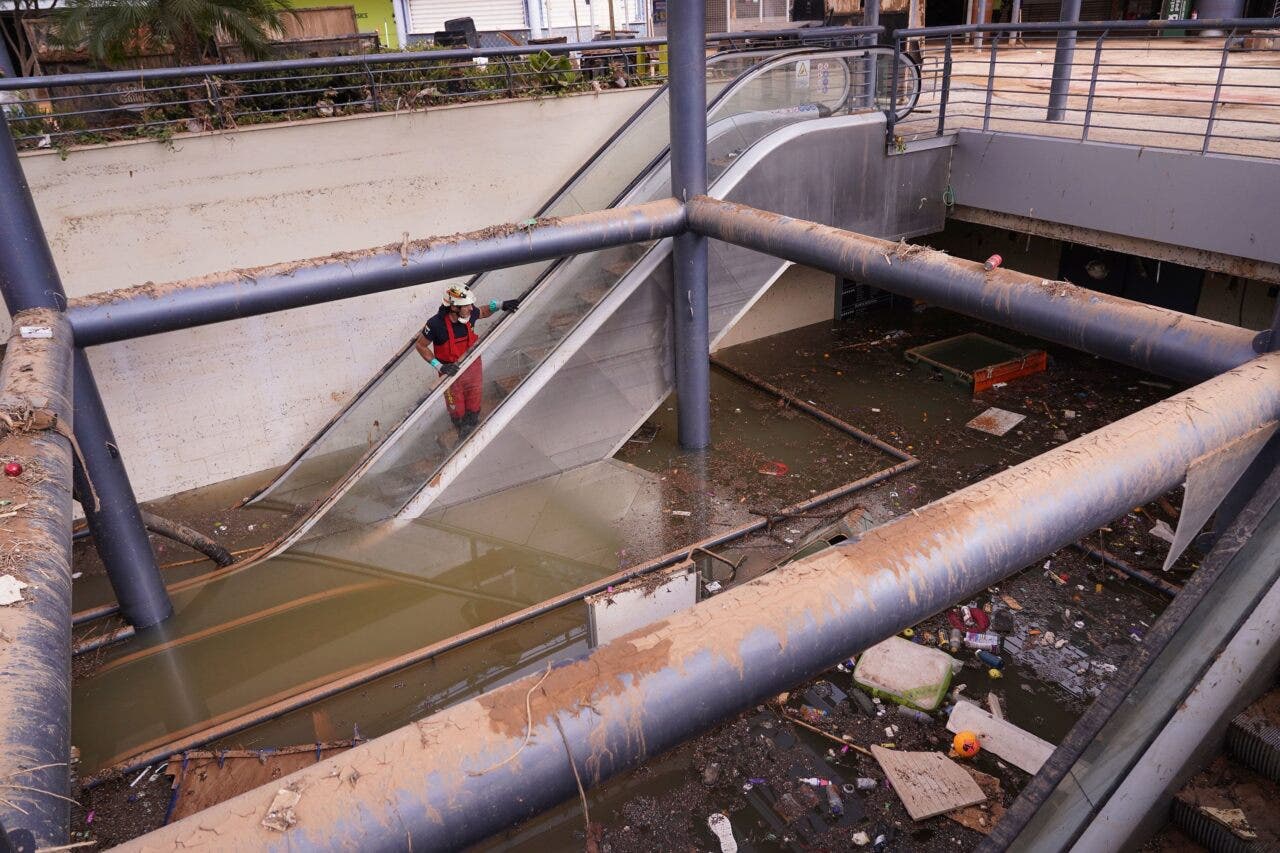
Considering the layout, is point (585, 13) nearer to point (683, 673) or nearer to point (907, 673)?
point (907, 673)

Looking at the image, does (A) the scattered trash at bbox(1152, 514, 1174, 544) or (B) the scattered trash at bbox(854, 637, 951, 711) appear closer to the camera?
(B) the scattered trash at bbox(854, 637, 951, 711)

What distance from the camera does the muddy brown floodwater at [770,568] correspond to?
4.27 meters

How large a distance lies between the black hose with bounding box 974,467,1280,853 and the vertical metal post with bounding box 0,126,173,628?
12.7 ft

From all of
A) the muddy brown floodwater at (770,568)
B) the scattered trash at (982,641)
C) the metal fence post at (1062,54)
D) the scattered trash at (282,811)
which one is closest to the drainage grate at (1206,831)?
the muddy brown floodwater at (770,568)

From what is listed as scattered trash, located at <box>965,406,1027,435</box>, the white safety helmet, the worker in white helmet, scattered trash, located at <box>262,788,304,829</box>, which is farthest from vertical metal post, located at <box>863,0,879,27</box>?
scattered trash, located at <box>262,788,304,829</box>

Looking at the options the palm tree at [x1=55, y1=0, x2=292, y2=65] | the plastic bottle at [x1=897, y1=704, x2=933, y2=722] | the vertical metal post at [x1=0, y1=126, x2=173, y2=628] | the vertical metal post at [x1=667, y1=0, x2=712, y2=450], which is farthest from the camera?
the palm tree at [x1=55, y1=0, x2=292, y2=65]

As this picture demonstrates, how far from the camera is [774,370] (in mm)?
9633

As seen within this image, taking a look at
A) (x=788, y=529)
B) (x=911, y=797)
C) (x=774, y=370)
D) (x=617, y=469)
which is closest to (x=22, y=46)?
(x=617, y=469)

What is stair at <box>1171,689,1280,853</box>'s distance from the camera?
2016 mm

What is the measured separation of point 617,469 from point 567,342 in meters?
1.36

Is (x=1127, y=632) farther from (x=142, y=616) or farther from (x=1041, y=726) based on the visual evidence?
(x=142, y=616)

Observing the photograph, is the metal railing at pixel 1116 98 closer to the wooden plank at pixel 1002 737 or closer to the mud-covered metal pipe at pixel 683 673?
the wooden plank at pixel 1002 737

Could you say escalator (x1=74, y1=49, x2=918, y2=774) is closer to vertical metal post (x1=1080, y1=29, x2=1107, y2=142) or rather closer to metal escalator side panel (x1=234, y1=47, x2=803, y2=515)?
metal escalator side panel (x1=234, y1=47, x2=803, y2=515)

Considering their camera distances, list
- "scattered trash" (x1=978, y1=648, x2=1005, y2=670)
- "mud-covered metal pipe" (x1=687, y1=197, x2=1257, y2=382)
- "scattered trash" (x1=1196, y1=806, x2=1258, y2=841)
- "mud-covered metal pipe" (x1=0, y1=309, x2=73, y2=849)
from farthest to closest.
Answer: "scattered trash" (x1=978, y1=648, x2=1005, y2=670) < "mud-covered metal pipe" (x1=687, y1=197, x2=1257, y2=382) < "scattered trash" (x1=1196, y1=806, x2=1258, y2=841) < "mud-covered metal pipe" (x1=0, y1=309, x2=73, y2=849)
